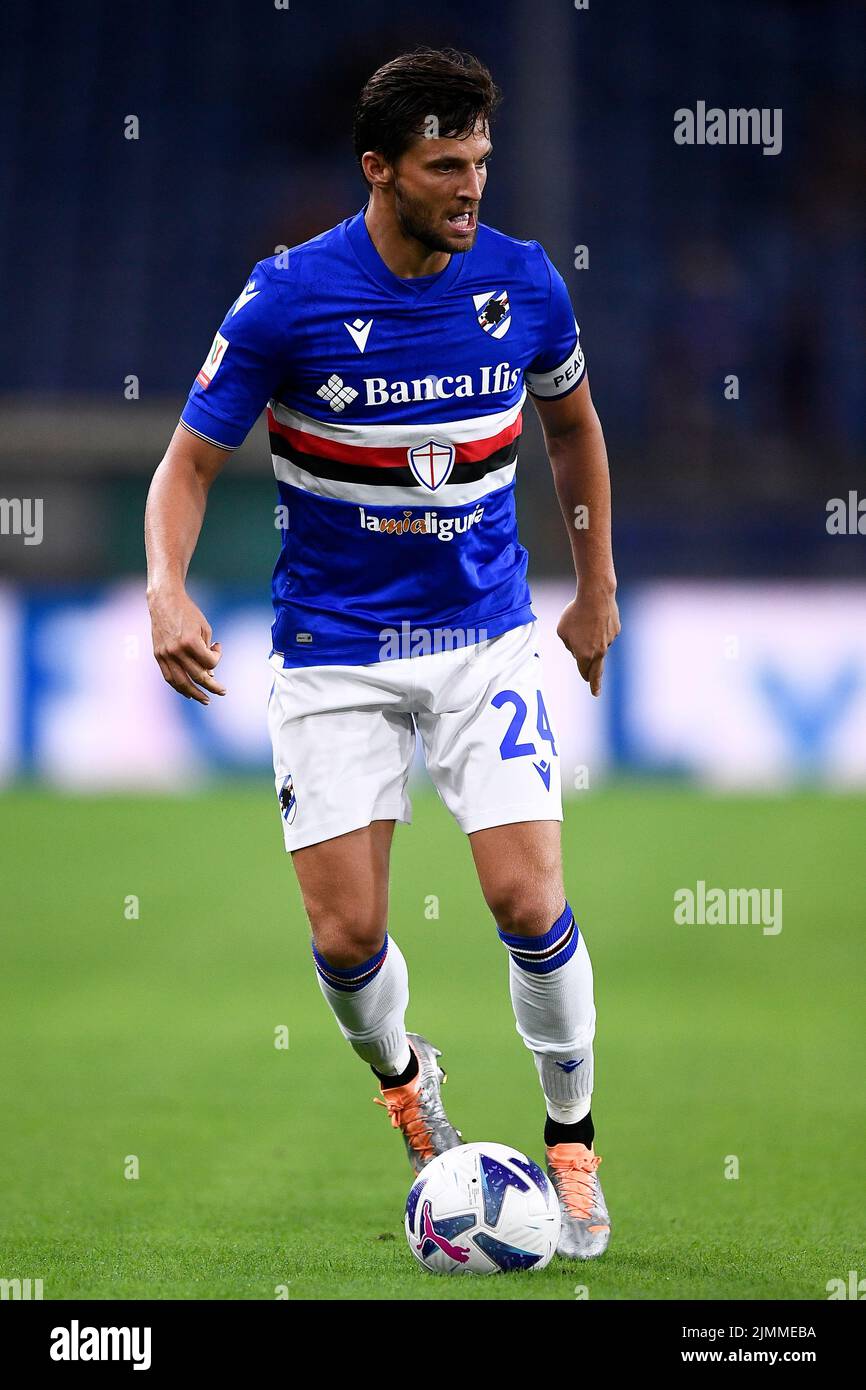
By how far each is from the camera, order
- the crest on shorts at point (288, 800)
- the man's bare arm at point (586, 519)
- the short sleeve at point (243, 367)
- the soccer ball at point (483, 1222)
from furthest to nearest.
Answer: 1. the man's bare arm at point (586, 519)
2. the crest on shorts at point (288, 800)
3. the short sleeve at point (243, 367)
4. the soccer ball at point (483, 1222)

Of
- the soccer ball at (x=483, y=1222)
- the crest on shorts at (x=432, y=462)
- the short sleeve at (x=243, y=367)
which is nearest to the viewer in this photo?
the soccer ball at (x=483, y=1222)

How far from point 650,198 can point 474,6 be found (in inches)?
138

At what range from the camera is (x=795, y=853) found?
32.4 ft

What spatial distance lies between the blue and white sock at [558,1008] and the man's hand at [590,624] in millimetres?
668

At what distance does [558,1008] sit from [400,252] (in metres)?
1.68

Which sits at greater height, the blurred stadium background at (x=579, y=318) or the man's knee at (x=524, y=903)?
the blurred stadium background at (x=579, y=318)

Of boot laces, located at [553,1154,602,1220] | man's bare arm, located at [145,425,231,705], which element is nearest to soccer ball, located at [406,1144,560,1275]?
boot laces, located at [553,1154,602,1220]

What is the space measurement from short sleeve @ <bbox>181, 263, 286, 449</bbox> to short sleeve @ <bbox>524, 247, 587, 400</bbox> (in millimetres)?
618

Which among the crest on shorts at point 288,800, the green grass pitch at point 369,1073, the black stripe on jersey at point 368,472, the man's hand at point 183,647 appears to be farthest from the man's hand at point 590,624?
the green grass pitch at point 369,1073

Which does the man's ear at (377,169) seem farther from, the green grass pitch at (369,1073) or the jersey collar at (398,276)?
the green grass pitch at (369,1073)

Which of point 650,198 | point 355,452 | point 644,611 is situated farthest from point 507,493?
point 650,198

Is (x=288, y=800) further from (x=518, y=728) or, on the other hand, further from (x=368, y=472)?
(x=368, y=472)

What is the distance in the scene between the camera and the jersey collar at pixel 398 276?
3.97 m

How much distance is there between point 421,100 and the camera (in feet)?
12.5
